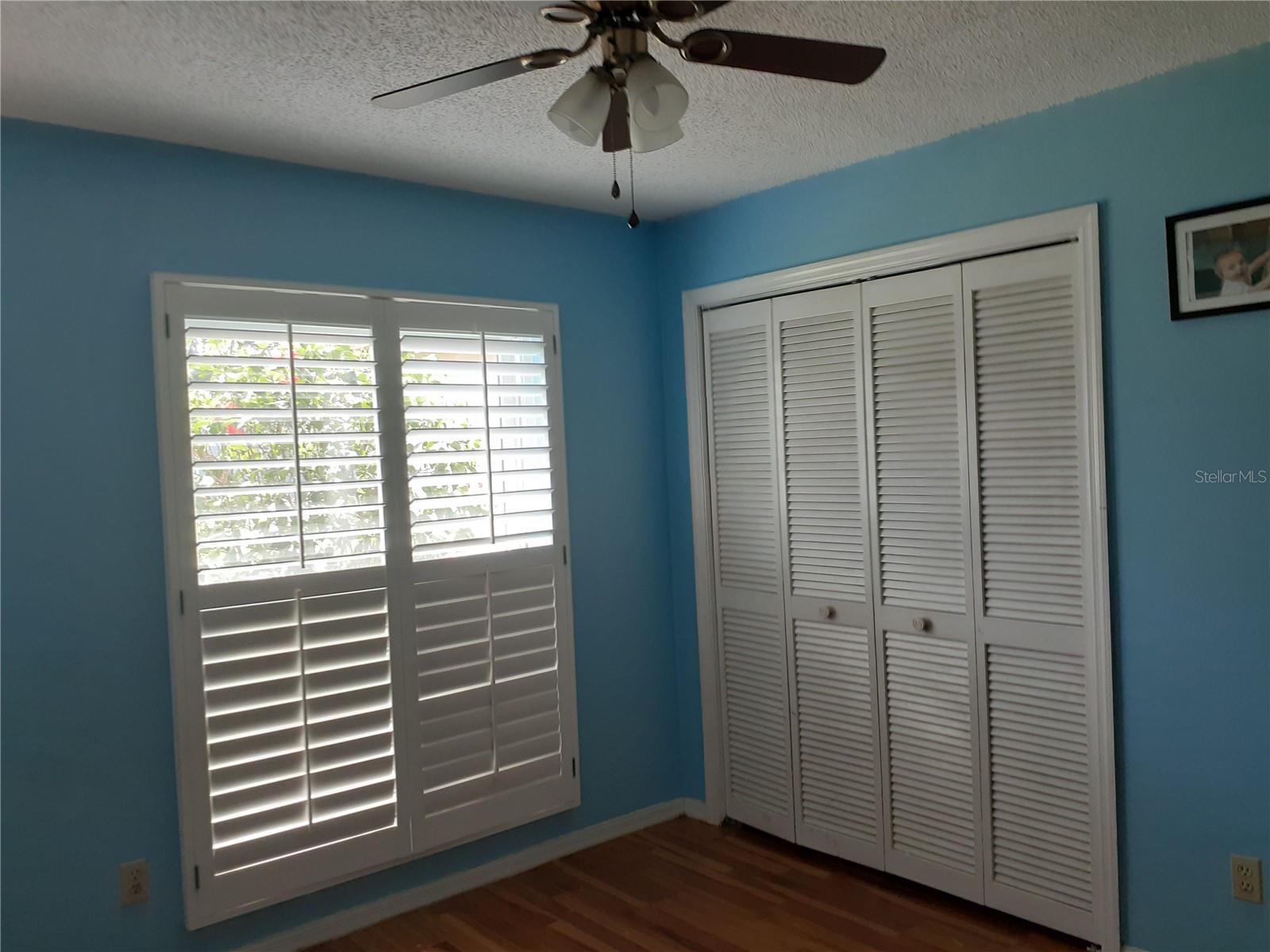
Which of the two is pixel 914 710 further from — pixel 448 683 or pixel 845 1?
pixel 845 1

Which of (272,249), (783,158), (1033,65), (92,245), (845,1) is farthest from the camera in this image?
(783,158)

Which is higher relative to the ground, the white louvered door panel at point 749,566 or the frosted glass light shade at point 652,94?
the frosted glass light shade at point 652,94

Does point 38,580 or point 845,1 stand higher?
point 845,1

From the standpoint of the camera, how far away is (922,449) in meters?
3.09

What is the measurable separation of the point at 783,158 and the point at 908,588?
143 centimetres

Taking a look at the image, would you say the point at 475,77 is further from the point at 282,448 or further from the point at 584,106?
the point at 282,448

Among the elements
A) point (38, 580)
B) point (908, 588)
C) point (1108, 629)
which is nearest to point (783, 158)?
point (908, 588)

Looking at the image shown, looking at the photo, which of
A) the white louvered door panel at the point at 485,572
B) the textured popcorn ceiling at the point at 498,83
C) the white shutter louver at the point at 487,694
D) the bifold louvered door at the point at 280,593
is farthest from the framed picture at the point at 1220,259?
the bifold louvered door at the point at 280,593

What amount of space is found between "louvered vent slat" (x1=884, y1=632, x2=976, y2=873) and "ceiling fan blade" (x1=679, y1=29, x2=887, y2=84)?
74.7 inches

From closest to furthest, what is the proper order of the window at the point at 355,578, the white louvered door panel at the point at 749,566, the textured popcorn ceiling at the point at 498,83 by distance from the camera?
the textured popcorn ceiling at the point at 498,83
the window at the point at 355,578
the white louvered door panel at the point at 749,566

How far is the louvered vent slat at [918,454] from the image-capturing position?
3018 mm

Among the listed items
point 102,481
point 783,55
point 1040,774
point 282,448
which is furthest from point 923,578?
point 102,481

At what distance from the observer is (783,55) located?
1678 millimetres

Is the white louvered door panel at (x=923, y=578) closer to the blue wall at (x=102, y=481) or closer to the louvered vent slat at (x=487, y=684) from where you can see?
the louvered vent slat at (x=487, y=684)
